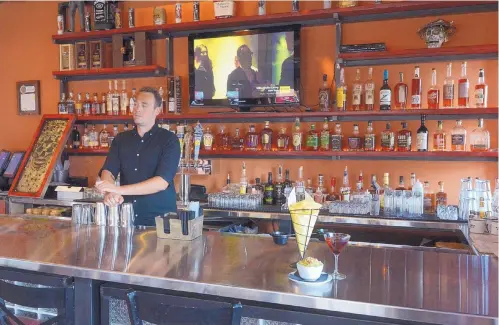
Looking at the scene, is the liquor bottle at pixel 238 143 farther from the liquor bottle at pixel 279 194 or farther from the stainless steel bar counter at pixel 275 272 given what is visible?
the stainless steel bar counter at pixel 275 272

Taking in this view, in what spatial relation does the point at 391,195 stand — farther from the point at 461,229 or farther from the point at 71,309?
the point at 71,309

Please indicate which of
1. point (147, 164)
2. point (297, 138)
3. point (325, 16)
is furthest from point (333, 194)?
point (147, 164)

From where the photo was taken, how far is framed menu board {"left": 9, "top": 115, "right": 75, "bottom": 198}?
13.6ft

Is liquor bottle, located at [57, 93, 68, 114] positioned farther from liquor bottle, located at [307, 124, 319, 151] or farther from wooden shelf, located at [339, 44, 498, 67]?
wooden shelf, located at [339, 44, 498, 67]

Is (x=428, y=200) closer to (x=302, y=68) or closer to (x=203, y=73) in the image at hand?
(x=302, y=68)

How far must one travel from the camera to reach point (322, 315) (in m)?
1.36

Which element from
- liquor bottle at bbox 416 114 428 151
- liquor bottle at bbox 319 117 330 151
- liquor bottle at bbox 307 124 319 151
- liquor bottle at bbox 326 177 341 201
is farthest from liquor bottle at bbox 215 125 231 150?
liquor bottle at bbox 416 114 428 151

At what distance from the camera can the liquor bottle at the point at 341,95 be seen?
11.6ft

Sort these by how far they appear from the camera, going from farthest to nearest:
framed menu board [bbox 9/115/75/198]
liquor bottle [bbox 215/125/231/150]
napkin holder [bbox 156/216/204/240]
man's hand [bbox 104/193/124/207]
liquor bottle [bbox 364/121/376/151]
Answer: framed menu board [bbox 9/115/75/198] → liquor bottle [bbox 215/125/231/150] → liquor bottle [bbox 364/121/376/151] → man's hand [bbox 104/193/124/207] → napkin holder [bbox 156/216/204/240]

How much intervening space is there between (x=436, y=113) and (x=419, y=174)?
527 mm

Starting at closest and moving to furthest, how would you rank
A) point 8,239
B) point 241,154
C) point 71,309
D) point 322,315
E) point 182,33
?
1. point 322,315
2. point 71,309
3. point 8,239
4. point 241,154
5. point 182,33

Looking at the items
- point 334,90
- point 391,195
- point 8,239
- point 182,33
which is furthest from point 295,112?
point 8,239

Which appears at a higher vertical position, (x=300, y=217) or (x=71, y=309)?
(x=300, y=217)

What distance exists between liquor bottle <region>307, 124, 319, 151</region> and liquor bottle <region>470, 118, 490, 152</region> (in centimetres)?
113
